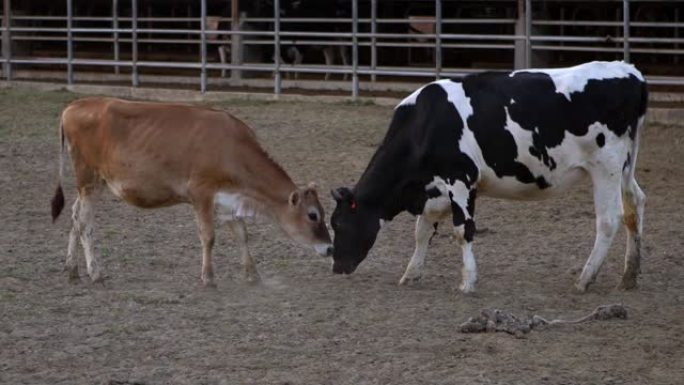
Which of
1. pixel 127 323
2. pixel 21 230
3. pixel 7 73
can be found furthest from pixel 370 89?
pixel 127 323

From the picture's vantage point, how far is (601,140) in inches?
341

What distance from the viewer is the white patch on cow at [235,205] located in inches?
346

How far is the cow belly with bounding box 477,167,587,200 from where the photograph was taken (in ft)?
28.7

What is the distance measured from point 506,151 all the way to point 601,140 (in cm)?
59

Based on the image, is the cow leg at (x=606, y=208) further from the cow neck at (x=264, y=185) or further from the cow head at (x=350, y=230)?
the cow neck at (x=264, y=185)

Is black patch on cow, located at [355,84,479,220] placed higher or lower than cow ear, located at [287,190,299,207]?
higher

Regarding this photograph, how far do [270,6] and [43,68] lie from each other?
15.1ft

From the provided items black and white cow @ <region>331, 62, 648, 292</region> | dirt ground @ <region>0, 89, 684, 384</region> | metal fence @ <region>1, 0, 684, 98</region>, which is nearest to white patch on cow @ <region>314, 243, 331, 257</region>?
black and white cow @ <region>331, 62, 648, 292</region>

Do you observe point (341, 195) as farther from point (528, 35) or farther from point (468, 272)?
point (528, 35)

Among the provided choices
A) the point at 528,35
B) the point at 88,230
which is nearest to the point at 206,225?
the point at 88,230

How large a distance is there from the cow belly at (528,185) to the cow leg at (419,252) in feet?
1.34

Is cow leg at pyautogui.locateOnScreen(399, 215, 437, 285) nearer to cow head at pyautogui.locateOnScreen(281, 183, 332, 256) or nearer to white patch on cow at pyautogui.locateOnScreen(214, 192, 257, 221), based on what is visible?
cow head at pyautogui.locateOnScreen(281, 183, 332, 256)

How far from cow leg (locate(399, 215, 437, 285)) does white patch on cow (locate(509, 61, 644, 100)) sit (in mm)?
1111

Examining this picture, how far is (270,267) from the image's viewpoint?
30.9 feet
